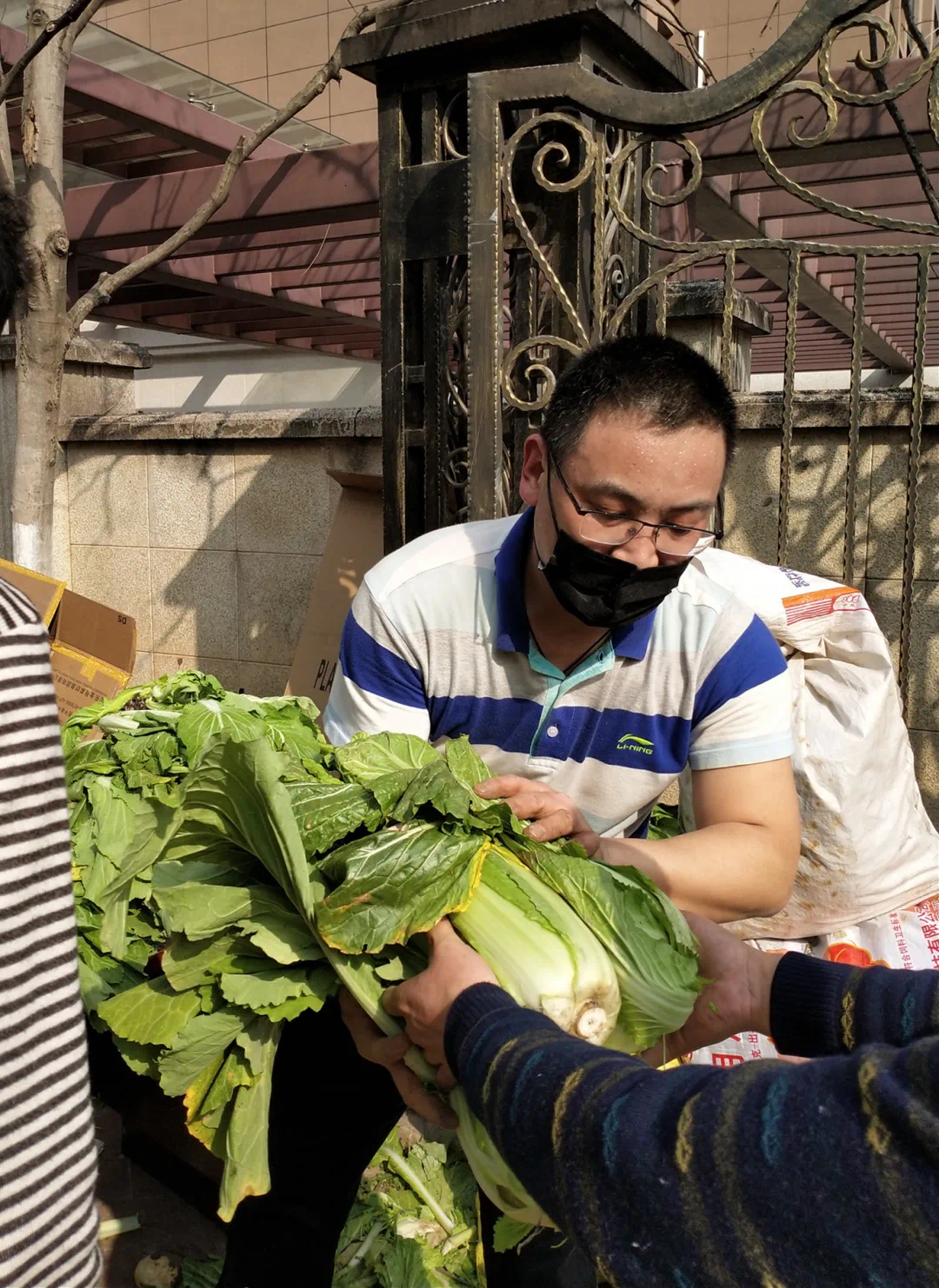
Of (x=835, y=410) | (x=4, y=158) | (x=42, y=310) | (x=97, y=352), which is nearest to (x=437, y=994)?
(x=835, y=410)

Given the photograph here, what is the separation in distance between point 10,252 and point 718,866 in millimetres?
1833

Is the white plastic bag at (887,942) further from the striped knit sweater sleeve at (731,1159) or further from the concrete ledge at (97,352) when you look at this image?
the concrete ledge at (97,352)

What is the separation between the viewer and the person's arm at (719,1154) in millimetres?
982

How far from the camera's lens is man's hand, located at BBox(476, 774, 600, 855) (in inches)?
74.5

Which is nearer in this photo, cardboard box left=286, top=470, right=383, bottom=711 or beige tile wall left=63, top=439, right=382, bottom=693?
cardboard box left=286, top=470, right=383, bottom=711

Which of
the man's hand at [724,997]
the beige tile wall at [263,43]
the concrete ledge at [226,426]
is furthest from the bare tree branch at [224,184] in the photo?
the beige tile wall at [263,43]

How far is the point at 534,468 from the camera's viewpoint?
8.14ft

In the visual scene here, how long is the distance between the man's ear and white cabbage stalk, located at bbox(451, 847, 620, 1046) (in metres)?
1.03

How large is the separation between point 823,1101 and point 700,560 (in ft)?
6.27

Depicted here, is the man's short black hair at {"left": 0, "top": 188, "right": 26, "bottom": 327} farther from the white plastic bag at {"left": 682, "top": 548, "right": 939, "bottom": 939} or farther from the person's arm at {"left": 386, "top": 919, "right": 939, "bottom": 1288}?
the white plastic bag at {"left": 682, "top": 548, "right": 939, "bottom": 939}

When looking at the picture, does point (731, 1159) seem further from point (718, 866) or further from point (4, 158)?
point (4, 158)

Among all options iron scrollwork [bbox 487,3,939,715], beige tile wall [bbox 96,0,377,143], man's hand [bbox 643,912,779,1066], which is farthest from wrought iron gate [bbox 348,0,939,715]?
beige tile wall [bbox 96,0,377,143]

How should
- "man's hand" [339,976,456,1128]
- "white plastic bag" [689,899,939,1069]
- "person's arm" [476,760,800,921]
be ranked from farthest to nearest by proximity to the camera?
"white plastic bag" [689,899,939,1069] → "person's arm" [476,760,800,921] → "man's hand" [339,976,456,1128]

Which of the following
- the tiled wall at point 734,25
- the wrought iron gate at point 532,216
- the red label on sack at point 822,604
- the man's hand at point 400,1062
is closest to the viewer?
the man's hand at point 400,1062
